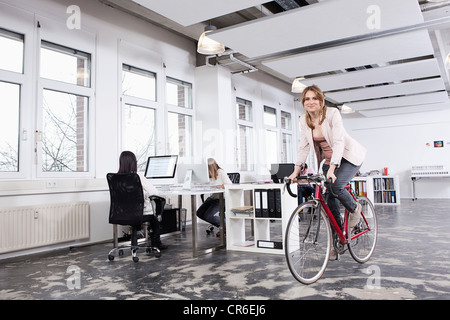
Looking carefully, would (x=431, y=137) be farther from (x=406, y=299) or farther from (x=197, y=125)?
(x=406, y=299)

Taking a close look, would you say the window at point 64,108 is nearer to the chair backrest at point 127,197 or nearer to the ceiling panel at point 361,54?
the chair backrest at point 127,197

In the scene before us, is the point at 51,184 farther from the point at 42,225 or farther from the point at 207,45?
the point at 207,45

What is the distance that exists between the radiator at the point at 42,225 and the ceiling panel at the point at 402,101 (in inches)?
312

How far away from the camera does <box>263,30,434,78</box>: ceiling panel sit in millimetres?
5328

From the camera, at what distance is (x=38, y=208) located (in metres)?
4.26

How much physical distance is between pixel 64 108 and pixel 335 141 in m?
3.73

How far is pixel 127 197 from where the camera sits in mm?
3729

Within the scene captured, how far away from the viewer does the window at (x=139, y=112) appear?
5.73m

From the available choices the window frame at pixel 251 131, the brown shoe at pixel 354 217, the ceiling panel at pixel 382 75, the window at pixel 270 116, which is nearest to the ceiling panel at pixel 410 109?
the window at pixel 270 116

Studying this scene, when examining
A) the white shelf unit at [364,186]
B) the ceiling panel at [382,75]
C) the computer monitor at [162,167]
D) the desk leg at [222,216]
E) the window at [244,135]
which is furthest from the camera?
the window at [244,135]

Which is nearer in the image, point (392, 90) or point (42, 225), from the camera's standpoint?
point (42, 225)

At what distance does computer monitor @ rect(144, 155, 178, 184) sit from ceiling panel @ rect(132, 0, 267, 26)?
5.83 feet

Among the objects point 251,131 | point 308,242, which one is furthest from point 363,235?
point 251,131
